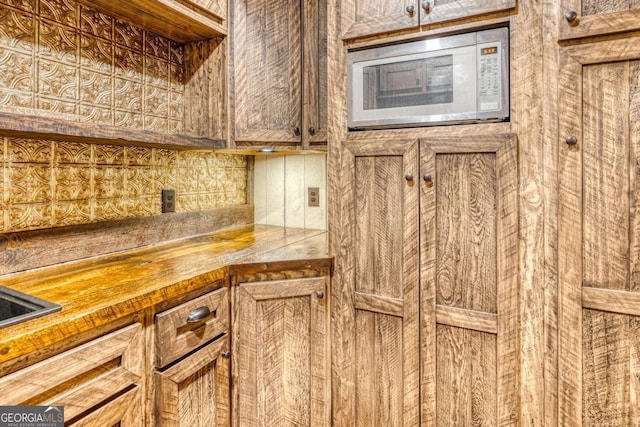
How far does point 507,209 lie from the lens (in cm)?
126

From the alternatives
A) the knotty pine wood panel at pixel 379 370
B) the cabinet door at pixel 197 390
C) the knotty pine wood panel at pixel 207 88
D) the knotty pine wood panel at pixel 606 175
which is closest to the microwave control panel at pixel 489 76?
the knotty pine wood panel at pixel 606 175

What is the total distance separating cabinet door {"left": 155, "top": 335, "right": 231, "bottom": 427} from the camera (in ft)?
3.67

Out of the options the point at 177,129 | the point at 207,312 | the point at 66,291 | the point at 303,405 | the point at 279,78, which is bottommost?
the point at 303,405

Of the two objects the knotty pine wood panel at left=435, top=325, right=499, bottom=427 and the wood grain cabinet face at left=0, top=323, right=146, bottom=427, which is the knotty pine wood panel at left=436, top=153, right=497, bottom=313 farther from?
the wood grain cabinet face at left=0, top=323, right=146, bottom=427

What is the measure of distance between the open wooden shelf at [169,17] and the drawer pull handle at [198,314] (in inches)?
43.1

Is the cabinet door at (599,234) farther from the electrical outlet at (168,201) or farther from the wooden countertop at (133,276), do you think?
the electrical outlet at (168,201)

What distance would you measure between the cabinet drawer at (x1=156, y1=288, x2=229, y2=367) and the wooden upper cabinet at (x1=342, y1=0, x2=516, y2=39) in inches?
43.3

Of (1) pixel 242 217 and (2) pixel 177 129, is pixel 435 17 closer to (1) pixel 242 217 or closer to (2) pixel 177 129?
(2) pixel 177 129

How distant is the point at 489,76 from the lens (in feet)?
4.15

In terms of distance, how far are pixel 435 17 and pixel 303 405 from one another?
1528 millimetres

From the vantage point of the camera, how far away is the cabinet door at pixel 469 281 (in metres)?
1.27

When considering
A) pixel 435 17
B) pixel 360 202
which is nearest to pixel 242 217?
pixel 360 202

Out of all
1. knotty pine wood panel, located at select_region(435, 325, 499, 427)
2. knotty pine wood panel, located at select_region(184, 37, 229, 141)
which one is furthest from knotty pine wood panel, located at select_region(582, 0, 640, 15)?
knotty pine wood panel, located at select_region(184, 37, 229, 141)

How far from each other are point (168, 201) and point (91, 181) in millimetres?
377
